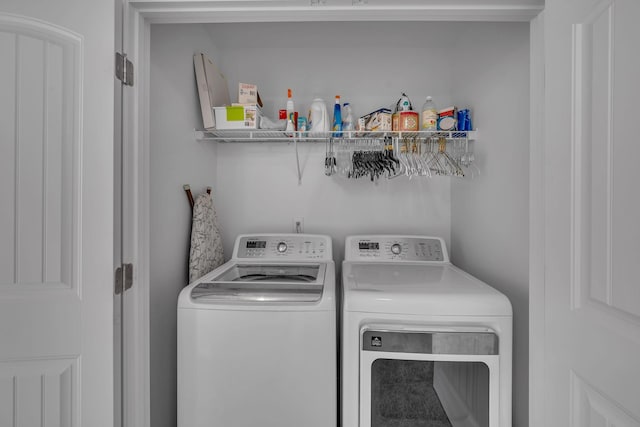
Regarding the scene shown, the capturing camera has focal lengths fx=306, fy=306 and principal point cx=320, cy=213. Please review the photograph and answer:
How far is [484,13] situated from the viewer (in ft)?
3.58

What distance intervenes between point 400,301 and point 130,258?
108 centimetres

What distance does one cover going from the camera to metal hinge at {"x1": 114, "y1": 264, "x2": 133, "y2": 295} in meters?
1.08

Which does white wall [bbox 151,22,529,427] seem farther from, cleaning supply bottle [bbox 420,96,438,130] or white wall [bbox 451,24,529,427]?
cleaning supply bottle [bbox 420,96,438,130]

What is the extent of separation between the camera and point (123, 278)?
1.11 meters

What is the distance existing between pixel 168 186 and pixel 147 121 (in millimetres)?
444

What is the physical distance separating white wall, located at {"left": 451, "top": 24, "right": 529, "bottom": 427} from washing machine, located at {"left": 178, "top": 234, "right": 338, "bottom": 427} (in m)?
0.87

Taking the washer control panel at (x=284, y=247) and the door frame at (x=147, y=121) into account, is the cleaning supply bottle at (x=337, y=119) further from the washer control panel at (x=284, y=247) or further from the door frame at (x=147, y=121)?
the door frame at (x=147, y=121)

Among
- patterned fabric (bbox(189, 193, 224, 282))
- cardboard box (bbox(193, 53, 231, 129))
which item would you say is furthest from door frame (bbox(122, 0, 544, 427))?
cardboard box (bbox(193, 53, 231, 129))

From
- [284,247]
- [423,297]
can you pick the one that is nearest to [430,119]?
[423,297]
